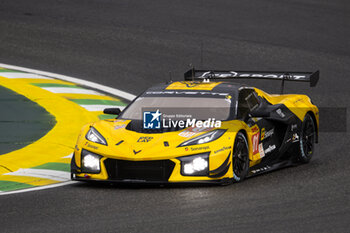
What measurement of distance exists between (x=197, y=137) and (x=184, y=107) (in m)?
0.95

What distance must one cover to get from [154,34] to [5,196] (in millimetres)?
11433

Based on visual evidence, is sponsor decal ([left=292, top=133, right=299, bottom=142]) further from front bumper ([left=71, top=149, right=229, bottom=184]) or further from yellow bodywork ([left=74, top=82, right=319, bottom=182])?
front bumper ([left=71, top=149, right=229, bottom=184])

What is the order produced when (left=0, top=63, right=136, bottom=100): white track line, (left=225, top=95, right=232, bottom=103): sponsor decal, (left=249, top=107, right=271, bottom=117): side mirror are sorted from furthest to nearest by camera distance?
(left=0, top=63, right=136, bottom=100): white track line, (left=225, top=95, right=232, bottom=103): sponsor decal, (left=249, top=107, right=271, bottom=117): side mirror

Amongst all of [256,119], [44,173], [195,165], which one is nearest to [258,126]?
[256,119]

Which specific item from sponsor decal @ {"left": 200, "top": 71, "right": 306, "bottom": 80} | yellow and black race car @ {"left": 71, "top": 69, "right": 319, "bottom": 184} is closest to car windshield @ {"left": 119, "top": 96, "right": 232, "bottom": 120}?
yellow and black race car @ {"left": 71, "top": 69, "right": 319, "bottom": 184}

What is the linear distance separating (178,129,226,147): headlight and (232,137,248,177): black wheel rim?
281 mm

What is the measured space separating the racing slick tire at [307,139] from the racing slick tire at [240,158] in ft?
5.22

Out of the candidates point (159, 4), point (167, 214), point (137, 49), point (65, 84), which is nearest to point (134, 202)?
point (167, 214)

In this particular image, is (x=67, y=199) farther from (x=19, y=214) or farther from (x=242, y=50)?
(x=242, y=50)

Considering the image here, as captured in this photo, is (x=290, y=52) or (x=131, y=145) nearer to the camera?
(x=131, y=145)

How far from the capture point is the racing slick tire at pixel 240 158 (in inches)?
401

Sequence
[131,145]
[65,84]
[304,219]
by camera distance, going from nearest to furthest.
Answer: [304,219] → [131,145] → [65,84]

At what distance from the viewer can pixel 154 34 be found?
20734 millimetres

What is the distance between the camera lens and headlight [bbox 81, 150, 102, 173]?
10086 millimetres
